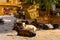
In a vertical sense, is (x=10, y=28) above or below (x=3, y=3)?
below

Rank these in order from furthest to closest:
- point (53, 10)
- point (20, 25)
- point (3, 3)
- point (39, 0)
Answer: point (53, 10), point (39, 0), point (3, 3), point (20, 25)

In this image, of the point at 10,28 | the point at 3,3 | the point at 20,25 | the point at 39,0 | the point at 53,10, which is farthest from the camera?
the point at 53,10

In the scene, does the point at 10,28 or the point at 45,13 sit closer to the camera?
the point at 10,28

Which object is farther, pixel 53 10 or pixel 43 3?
pixel 53 10

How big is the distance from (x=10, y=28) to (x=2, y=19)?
144mm

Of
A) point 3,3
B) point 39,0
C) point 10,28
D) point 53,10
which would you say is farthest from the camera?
point 53,10

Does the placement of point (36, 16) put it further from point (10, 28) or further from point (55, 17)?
point (10, 28)

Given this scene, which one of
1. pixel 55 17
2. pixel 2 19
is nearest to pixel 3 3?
pixel 2 19

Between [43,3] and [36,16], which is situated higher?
[43,3]

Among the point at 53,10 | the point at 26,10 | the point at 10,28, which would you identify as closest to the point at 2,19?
the point at 10,28

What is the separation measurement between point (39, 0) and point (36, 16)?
222 millimetres

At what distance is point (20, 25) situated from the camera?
163cm

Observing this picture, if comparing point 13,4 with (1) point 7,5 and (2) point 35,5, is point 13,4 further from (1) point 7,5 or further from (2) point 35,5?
(2) point 35,5

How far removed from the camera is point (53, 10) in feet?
8.55
